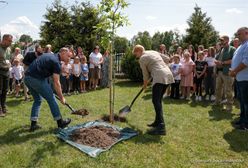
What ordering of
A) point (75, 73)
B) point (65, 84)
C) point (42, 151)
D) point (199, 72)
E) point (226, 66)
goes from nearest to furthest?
point (42, 151) < point (226, 66) < point (199, 72) < point (65, 84) < point (75, 73)

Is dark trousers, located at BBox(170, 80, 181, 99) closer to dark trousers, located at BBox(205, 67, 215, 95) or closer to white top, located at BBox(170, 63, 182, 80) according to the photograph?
white top, located at BBox(170, 63, 182, 80)

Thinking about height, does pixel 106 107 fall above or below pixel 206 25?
below

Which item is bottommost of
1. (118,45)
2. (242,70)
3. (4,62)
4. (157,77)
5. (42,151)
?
(42,151)

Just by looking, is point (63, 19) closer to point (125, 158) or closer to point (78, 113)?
point (78, 113)

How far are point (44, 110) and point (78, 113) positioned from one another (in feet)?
5.29

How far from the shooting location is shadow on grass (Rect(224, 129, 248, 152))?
5.85m

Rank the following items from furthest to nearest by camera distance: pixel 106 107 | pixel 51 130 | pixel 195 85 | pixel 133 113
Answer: pixel 195 85
pixel 106 107
pixel 133 113
pixel 51 130

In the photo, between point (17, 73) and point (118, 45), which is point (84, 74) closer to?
point (17, 73)

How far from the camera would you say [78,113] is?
25.2 ft

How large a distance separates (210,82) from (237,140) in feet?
15.1

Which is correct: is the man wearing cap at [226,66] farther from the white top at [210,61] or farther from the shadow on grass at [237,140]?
the shadow on grass at [237,140]

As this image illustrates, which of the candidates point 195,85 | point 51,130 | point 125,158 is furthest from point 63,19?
point 125,158

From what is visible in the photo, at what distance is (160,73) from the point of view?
6426 millimetres

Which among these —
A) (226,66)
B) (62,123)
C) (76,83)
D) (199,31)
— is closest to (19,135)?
(62,123)
